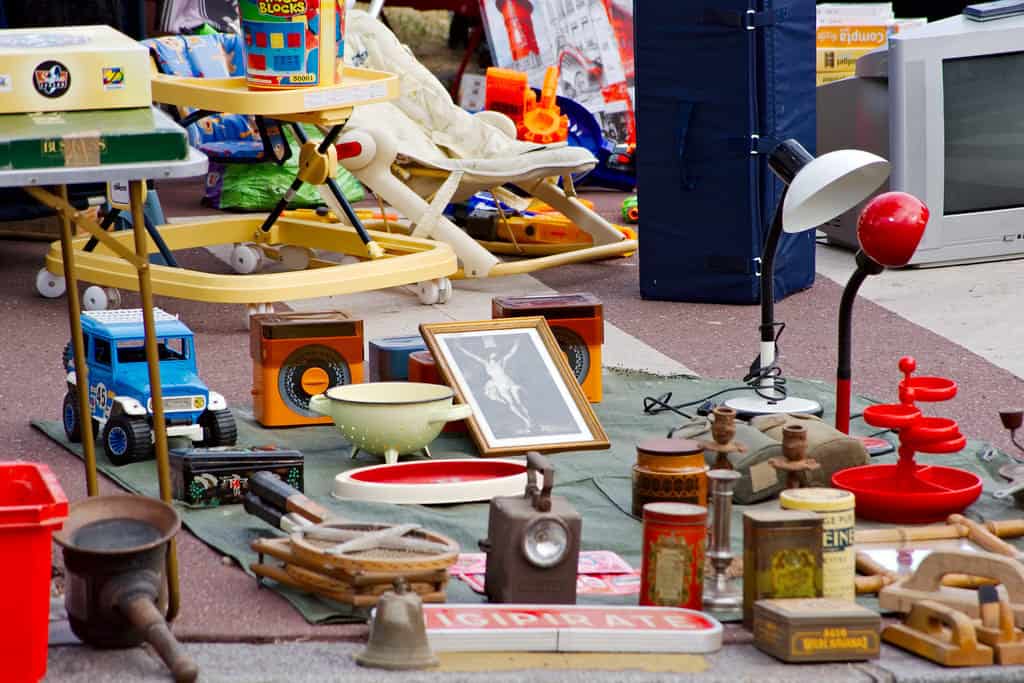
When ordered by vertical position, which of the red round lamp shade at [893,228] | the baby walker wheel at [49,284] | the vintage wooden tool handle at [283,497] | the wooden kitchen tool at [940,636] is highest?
the red round lamp shade at [893,228]

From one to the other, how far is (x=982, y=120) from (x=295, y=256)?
10.2ft

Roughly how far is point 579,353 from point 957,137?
2.92 meters

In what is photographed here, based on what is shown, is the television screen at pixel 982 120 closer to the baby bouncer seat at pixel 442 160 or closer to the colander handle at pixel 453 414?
the baby bouncer seat at pixel 442 160

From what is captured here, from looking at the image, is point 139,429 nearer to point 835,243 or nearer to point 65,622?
point 65,622

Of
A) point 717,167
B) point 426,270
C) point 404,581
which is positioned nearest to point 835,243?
point 717,167

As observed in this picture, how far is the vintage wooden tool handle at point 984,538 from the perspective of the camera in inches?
150

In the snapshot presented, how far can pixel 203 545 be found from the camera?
13.1 feet

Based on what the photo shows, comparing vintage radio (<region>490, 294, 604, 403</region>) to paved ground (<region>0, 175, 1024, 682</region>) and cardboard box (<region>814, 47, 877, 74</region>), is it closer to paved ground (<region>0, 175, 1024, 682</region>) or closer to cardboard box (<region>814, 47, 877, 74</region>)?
paved ground (<region>0, 175, 1024, 682</region>)

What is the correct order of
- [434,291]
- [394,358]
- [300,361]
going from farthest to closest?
[434,291]
[394,358]
[300,361]

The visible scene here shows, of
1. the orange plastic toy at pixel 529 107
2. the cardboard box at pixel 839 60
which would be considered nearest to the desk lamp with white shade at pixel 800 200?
the orange plastic toy at pixel 529 107

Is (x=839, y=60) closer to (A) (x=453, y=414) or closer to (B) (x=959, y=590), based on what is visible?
(A) (x=453, y=414)

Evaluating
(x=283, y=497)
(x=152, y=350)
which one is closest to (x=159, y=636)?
(x=152, y=350)

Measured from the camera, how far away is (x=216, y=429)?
15.5 feet

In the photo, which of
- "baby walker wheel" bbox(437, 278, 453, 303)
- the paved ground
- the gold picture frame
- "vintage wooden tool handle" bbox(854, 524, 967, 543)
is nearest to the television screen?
the paved ground
